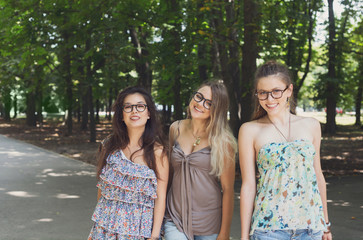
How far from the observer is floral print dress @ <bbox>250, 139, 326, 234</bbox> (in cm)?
278

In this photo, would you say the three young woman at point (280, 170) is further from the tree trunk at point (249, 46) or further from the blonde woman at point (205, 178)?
the tree trunk at point (249, 46)

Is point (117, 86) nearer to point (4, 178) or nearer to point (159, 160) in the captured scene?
point (4, 178)

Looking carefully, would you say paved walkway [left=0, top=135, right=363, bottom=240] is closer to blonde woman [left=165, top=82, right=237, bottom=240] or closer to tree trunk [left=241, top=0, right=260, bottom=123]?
tree trunk [left=241, top=0, right=260, bottom=123]

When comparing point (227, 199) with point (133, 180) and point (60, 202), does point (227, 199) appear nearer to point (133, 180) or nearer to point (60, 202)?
point (133, 180)

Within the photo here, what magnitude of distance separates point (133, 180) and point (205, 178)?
0.53 meters

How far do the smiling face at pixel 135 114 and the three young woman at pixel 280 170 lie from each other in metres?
0.79

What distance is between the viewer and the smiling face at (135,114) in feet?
10.9

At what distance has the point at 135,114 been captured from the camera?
10.9ft

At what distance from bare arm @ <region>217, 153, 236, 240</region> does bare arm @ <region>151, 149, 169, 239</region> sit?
428 millimetres

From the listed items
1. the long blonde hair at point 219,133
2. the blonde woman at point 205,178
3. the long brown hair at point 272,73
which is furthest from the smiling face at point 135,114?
the long brown hair at point 272,73

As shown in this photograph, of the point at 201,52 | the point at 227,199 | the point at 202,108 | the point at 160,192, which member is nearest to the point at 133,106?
the point at 202,108

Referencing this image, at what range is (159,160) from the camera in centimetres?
322

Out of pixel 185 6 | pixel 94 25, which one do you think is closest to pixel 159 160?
pixel 94 25

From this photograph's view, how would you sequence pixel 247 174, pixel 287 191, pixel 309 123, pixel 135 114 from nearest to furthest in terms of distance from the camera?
pixel 287 191 → pixel 247 174 → pixel 309 123 → pixel 135 114
